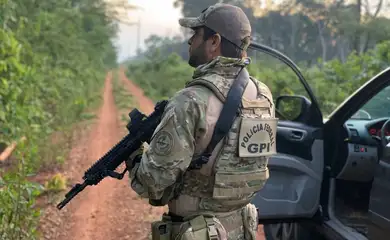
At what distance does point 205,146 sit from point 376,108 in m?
1.96

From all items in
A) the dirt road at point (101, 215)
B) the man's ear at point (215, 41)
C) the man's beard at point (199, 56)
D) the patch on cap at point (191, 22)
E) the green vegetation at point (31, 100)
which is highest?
the patch on cap at point (191, 22)

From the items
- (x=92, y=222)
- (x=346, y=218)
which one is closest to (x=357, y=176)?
(x=346, y=218)

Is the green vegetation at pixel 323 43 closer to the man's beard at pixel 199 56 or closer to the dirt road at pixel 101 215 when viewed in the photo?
the dirt road at pixel 101 215

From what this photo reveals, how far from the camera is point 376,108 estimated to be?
3.45 meters

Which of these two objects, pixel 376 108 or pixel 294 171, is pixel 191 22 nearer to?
pixel 294 171

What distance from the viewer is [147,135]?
2.19 m

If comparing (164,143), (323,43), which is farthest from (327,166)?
(323,43)

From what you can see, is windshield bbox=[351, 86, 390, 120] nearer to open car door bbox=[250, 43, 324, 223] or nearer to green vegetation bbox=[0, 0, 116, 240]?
open car door bbox=[250, 43, 324, 223]

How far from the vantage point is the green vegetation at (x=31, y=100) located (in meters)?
3.58

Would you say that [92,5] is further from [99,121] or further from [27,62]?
[27,62]

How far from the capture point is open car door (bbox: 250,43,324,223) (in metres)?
3.28

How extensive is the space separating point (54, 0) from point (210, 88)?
10243mm

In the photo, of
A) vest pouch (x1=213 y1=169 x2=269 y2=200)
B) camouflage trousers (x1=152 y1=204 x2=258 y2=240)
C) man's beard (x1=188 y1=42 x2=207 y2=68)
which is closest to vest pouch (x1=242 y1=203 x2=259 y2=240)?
camouflage trousers (x1=152 y1=204 x2=258 y2=240)

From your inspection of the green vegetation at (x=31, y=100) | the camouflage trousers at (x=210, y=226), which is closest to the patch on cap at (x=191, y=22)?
the camouflage trousers at (x=210, y=226)
